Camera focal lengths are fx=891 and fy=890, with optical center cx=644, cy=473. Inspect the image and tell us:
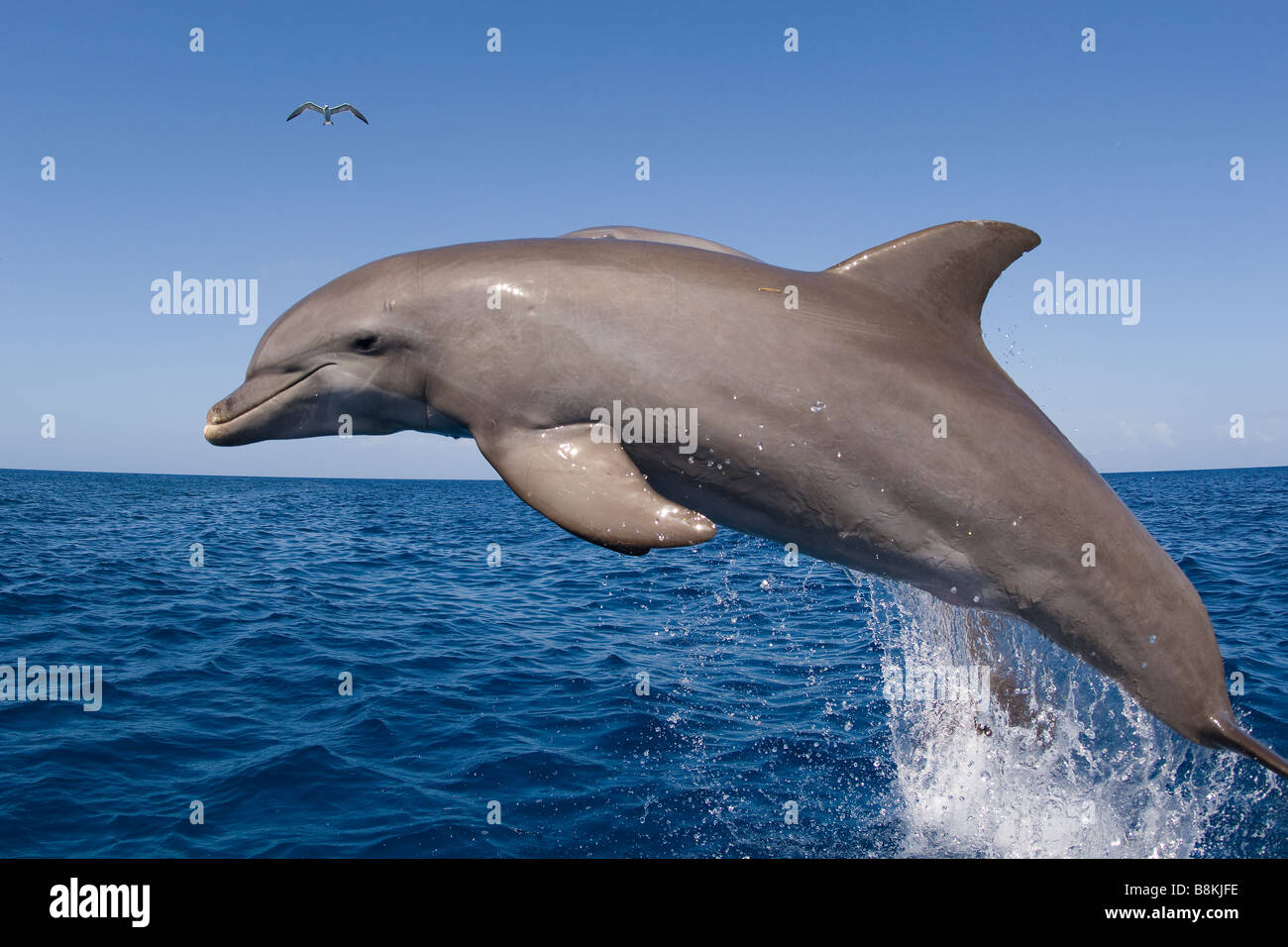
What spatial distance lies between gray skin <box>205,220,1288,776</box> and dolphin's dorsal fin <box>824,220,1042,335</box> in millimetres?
12

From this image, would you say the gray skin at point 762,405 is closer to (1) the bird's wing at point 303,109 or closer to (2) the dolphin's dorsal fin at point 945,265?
(2) the dolphin's dorsal fin at point 945,265

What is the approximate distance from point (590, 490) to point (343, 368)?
1.54 meters

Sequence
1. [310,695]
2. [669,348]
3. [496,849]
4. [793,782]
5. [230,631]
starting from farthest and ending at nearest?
1. [230,631]
2. [310,695]
3. [793,782]
4. [496,849]
5. [669,348]

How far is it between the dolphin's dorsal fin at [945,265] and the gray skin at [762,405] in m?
0.01

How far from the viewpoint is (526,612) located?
63.4ft

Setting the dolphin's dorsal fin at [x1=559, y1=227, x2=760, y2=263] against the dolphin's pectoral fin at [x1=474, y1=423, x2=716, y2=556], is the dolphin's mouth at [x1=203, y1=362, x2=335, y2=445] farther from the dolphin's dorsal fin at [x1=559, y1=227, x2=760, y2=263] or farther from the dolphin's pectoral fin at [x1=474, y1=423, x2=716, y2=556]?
the dolphin's dorsal fin at [x1=559, y1=227, x2=760, y2=263]

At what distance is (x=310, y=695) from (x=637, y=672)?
484 cm

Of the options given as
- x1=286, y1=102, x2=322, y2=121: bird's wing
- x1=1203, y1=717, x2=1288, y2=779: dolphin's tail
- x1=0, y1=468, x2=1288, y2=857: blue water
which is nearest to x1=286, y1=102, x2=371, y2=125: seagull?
x1=286, y1=102, x2=322, y2=121: bird's wing

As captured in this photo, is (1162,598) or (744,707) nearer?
(1162,598)

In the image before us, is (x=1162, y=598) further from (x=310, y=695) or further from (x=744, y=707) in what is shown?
(x=310, y=695)

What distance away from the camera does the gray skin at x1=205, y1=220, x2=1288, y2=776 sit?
14.2ft

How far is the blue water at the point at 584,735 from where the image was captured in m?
7.97

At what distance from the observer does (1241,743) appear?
4.89m
